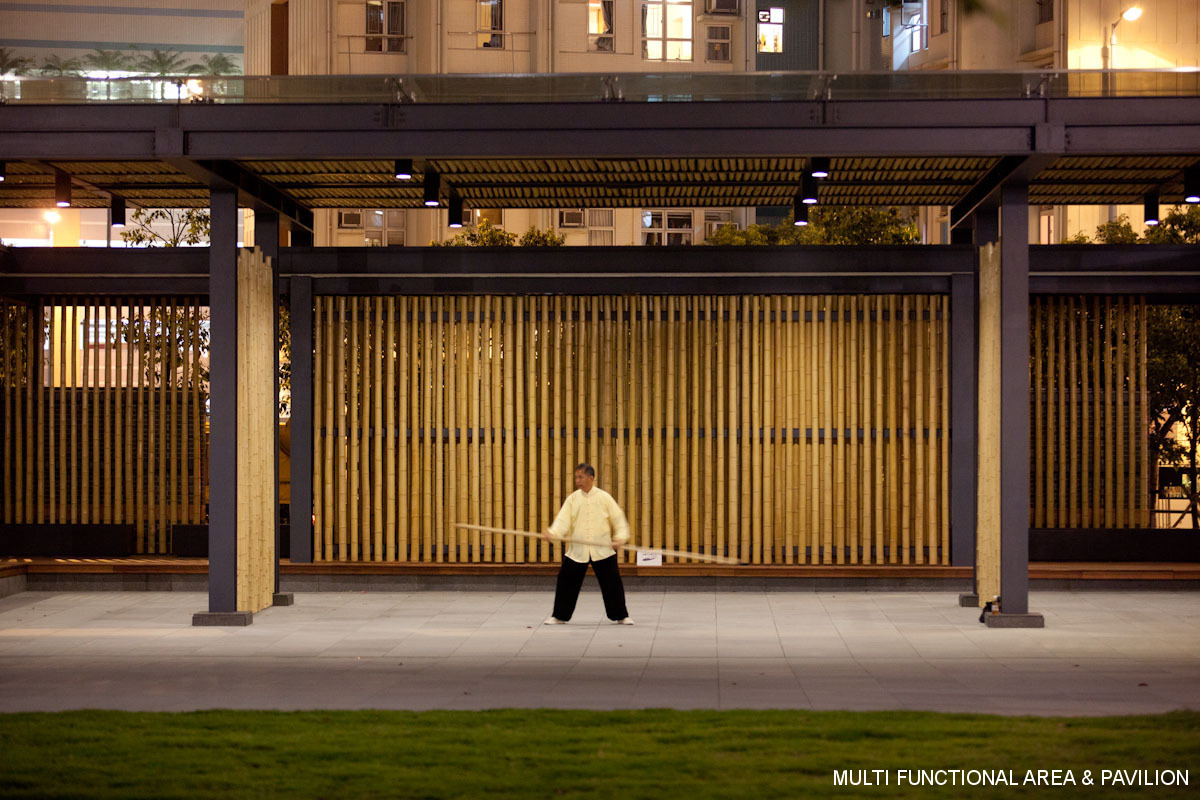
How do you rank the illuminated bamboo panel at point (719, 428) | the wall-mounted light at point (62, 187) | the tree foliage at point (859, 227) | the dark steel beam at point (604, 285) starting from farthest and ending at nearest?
the tree foliage at point (859, 227) < the illuminated bamboo panel at point (719, 428) < the dark steel beam at point (604, 285) < the wall-mounted light at point (62, 187)

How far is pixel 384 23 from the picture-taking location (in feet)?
124

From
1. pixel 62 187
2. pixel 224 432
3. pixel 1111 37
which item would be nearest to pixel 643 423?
pixel 224 432

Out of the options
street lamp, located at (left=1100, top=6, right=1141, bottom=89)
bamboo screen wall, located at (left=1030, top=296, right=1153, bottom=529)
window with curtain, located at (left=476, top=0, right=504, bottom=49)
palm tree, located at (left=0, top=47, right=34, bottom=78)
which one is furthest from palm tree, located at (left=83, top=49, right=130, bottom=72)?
bamboo screen wall, located at (left=1030, top=296, right=1153, bottom=529)

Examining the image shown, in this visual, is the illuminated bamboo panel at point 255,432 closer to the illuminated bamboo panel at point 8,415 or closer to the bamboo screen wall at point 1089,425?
the illuminated bamboo panel at point 8,415

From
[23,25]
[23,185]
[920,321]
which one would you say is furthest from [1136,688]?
[23,25]

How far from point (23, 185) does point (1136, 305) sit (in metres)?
12.9

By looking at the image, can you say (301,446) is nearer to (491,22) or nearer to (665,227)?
(491,22)

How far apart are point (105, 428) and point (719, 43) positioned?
27582 mm

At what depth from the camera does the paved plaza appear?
9570mm

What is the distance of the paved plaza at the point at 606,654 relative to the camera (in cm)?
957

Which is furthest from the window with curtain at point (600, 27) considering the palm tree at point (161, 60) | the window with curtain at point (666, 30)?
the palm tree at point (161, 60)

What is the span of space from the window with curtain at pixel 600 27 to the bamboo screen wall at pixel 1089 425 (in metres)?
23.7

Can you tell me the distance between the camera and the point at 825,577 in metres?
16.4

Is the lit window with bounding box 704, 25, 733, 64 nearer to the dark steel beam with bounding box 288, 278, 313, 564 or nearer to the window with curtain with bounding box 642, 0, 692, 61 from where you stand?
the window with curtain with bounding box 642, 0, 692, 61
